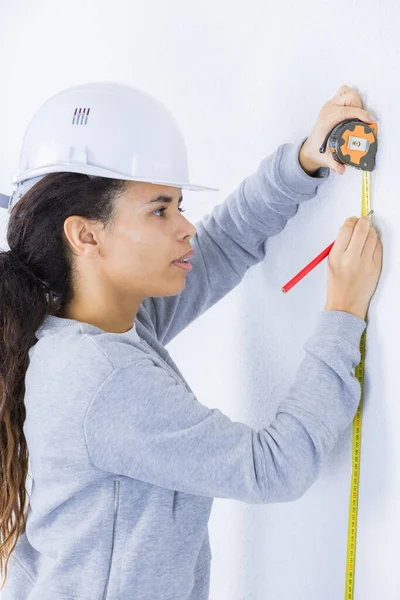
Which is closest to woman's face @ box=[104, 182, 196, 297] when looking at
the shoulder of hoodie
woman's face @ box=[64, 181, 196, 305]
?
woman's face @ box=[64, 181, 196, 305]

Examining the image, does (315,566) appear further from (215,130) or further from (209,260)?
(215,130)

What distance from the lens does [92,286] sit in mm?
1171

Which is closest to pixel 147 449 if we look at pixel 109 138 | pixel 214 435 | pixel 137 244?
pixel 214 435

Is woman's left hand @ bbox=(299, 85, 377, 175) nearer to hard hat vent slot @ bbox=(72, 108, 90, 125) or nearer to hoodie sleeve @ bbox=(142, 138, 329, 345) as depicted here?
hoodie sleeve @ bbox=(142, 138, 329, 345)

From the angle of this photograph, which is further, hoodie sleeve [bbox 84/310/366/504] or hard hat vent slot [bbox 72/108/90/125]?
hard hat vent slot [bbox 72/108/90/125]

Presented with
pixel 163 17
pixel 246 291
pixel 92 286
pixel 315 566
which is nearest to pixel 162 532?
pixel 315 566

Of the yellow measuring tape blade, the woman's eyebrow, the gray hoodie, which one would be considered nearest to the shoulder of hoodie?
the gray hoodie

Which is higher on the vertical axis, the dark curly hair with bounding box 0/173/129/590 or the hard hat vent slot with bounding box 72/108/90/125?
the hard hat vent slot with bounding box 72/108/90/125

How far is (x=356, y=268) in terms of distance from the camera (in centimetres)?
106

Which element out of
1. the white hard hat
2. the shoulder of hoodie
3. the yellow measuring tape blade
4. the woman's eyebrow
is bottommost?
the yellow measuring tape blade

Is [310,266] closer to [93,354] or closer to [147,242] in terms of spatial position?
[147,242]

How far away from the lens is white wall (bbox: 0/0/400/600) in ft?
3.45

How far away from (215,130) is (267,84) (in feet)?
0.59

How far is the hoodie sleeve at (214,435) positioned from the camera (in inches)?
39.1
